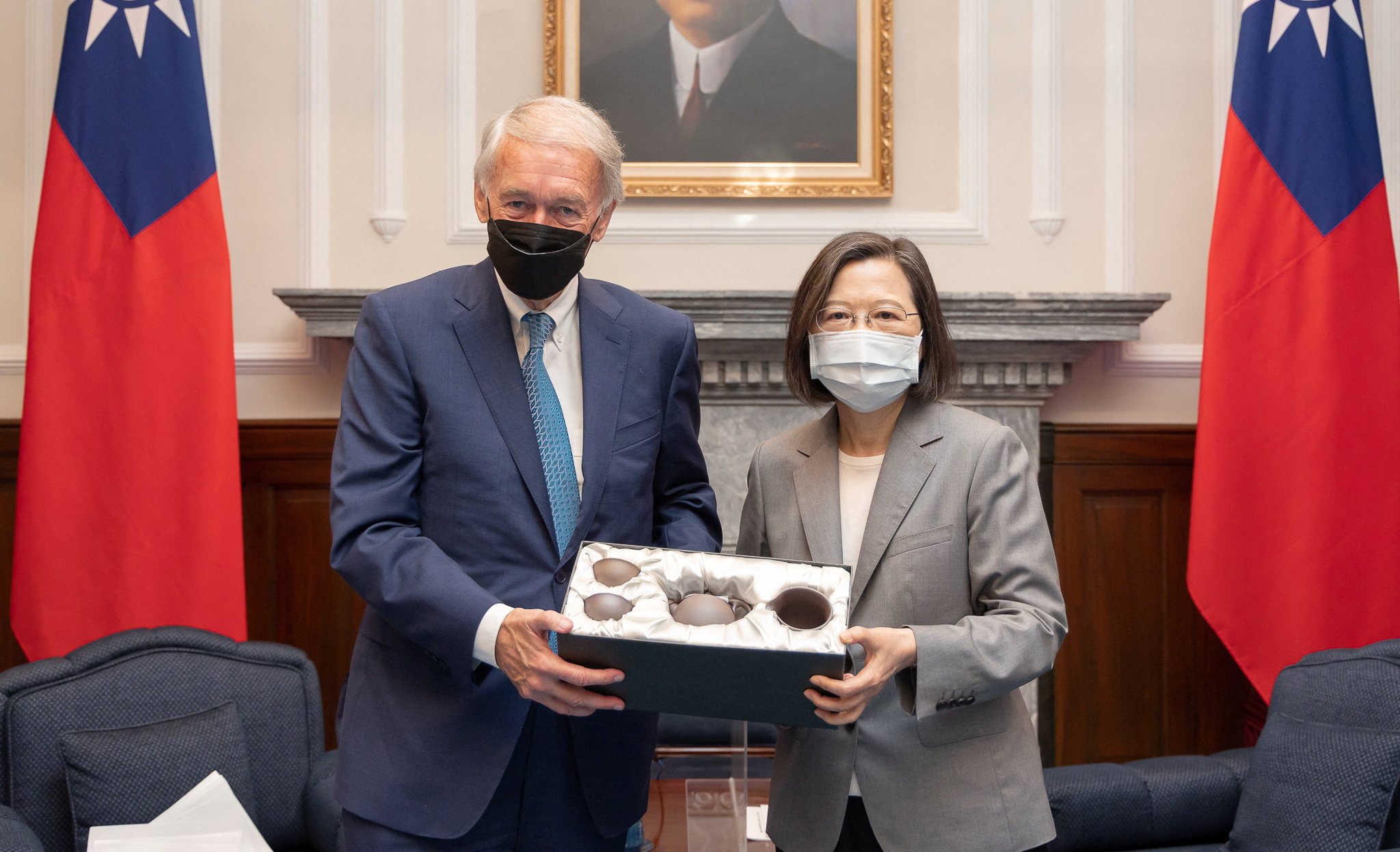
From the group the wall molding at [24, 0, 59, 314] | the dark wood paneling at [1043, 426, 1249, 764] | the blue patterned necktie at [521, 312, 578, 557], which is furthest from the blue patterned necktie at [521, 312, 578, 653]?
the wall molding at [24, 0, 59, 314]

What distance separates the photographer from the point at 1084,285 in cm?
356

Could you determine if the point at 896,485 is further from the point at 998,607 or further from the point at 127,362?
the point at 127,362

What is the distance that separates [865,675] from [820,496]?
14.9 inches

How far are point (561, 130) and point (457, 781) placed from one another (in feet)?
2.85

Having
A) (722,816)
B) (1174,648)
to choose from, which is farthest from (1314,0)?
(722,816)

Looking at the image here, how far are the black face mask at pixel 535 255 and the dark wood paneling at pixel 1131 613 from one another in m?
2.40

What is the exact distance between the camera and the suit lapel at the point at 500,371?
1.45 meters

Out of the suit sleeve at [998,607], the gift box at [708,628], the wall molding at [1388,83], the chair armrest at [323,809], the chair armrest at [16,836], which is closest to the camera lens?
the gift box at [708,628]

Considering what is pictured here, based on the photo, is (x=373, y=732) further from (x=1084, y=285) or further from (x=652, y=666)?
(x=1084, y=285)

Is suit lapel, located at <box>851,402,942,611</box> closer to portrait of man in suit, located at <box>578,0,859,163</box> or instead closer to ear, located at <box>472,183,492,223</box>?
ear, located at <box>472,183,492,223</box>

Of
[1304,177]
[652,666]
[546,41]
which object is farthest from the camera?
[546,41]

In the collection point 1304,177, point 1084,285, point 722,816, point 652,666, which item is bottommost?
point 722,816

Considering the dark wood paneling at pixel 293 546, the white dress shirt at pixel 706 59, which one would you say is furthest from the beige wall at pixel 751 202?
the white dress shirt at pixel 706 59

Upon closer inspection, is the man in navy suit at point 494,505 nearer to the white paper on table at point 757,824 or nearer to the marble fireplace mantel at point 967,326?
the white paper on table at point 757,824
